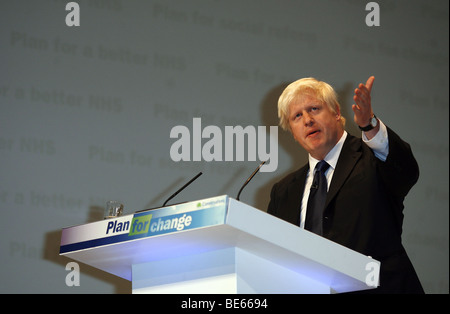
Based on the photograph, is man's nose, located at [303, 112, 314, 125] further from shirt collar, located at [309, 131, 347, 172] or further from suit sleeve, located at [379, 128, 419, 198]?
suit sleeve, located at [379, 128, 419, 198]

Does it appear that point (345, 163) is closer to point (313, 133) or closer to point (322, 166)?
point (322, 166)

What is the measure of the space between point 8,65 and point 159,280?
206 centimetres

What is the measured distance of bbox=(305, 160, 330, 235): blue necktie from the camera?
254 cm

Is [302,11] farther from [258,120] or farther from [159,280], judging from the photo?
[159,280]

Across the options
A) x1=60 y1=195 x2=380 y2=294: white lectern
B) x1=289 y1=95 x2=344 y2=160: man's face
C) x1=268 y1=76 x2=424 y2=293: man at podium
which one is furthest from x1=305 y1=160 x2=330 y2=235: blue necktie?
x1=60 y1=195 x2=380 y2=294: white lectern

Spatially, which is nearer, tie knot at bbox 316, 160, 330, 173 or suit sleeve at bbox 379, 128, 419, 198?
suit sleeve at bbox 379, 128, 419, 198

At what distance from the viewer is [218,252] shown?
1.70 m

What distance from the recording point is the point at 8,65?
3377mm

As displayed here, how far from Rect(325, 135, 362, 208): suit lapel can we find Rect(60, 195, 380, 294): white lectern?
0.70m

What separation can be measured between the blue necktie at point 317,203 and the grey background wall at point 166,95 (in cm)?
112

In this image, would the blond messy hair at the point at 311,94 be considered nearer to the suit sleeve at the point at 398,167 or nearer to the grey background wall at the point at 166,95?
the suit sleeve at the point at 398,167

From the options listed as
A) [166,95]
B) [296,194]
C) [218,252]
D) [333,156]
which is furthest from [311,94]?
[218,252]
